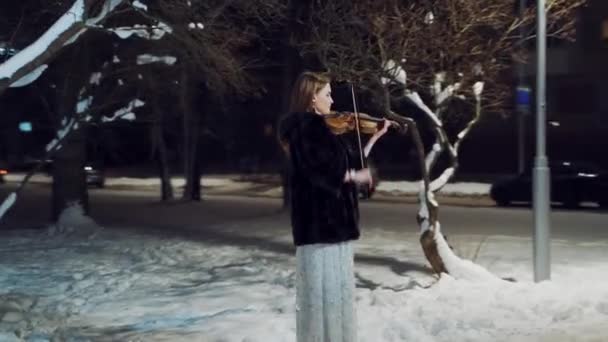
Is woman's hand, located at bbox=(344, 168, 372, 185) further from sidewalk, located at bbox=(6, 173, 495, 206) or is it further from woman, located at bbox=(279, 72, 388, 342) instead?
sidewalk, located at bbox=(6, 173, 495, 206)

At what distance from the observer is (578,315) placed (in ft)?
28.0

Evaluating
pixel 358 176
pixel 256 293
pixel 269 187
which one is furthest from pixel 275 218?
pixel 269 187

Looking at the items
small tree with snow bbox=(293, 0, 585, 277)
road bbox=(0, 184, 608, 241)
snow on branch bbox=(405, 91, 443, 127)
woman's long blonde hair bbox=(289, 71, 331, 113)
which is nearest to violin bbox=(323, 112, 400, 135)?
woman's long blonde hair bbox=(289, 71, 331, 113)

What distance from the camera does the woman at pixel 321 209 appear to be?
588cm

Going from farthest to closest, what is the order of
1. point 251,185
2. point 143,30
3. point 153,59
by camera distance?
1. point 251,185
2. point 153,59
3. point 143,30

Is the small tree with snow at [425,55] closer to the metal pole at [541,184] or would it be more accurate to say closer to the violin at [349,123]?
the metal pole at [541,184]

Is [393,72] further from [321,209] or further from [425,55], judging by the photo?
[321,209]

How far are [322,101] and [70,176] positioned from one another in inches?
528

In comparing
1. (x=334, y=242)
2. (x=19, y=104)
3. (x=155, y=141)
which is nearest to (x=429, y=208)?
(x=334, y=242)

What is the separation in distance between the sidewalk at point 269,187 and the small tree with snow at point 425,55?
17.2 metres

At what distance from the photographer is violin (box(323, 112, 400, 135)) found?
595 centimetres

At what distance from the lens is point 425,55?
36.6ft

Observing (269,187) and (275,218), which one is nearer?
(275,218)

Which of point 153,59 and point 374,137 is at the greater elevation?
point 153,59
